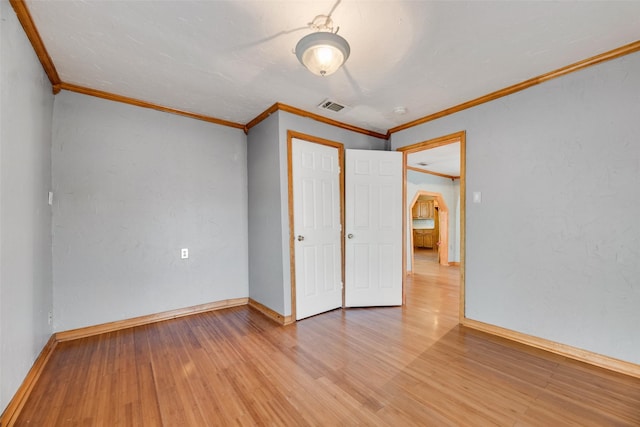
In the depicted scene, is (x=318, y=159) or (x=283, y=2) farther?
(x=318, y=159)

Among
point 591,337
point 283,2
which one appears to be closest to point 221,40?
point 283,2

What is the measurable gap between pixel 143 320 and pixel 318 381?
7.06ft

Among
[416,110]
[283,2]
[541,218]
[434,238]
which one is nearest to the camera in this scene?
[283,2]

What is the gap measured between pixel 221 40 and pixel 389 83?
147 cm

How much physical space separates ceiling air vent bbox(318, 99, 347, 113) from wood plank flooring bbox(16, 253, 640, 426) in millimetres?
2401

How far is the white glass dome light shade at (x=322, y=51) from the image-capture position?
1.62 m

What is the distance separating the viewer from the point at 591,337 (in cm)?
214

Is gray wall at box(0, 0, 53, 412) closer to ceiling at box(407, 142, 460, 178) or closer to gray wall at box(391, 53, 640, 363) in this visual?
gray wall at box(391, 53, 640, 363)

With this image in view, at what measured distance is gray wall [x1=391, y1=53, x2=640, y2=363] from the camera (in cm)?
201

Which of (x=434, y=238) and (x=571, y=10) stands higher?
(x=571, y=10)

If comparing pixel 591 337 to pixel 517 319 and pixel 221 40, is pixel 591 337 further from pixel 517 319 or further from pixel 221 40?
pixel 221 40

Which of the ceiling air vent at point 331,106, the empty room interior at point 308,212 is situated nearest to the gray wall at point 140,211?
the empty room interior at point 308,212

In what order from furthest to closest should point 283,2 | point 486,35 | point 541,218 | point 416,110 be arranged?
1. point 416,110
2. point 541,218
3. point 486,35
4. point 283,2

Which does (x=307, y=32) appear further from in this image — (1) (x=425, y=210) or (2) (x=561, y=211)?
(1) (x=425, y=210)
